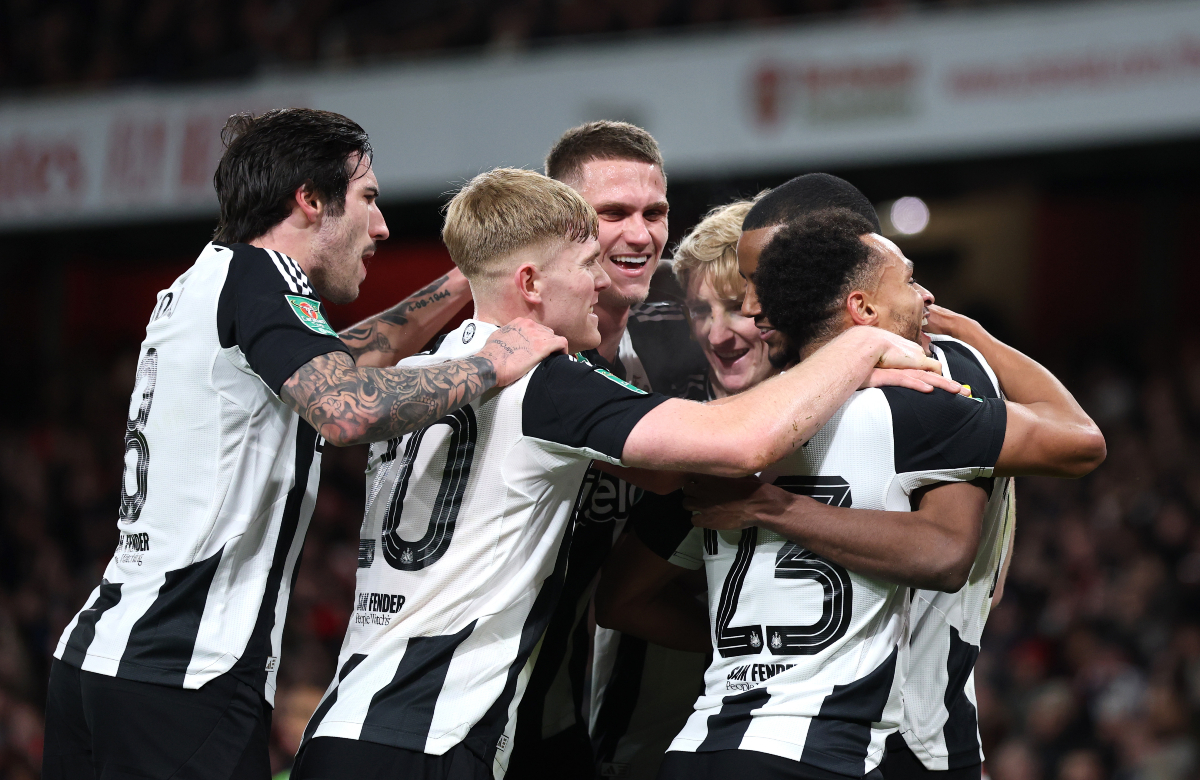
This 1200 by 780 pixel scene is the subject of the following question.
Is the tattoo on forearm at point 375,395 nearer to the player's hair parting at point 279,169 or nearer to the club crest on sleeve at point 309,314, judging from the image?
the club crest on sleeve at point 309,314

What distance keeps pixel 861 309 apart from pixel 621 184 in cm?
133

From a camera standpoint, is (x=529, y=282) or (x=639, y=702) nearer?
(x=529, y=282)

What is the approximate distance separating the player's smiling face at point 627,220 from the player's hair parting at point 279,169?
3.24 ft

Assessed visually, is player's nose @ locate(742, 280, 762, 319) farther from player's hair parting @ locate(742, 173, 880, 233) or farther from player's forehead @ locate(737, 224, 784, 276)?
player's hair parting @ locate(742, 173, 880, 233)

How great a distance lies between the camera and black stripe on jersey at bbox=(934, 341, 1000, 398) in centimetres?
284

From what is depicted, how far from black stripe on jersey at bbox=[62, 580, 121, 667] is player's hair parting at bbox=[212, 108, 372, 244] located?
0.85 meters

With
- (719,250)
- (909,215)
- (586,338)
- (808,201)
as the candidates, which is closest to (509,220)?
(586,338)

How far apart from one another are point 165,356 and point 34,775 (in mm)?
7523

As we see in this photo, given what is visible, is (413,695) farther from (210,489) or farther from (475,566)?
(210,489)

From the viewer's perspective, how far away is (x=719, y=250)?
3.64m

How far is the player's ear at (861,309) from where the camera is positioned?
2643 mm

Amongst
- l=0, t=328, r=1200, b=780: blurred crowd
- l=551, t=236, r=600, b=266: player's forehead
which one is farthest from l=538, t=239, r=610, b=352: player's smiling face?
l=0, t=328, r=1200, b=780: blurred crowd

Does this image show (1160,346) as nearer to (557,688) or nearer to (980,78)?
(980,78)

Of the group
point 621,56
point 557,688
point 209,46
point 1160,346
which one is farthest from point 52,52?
point 557,688
